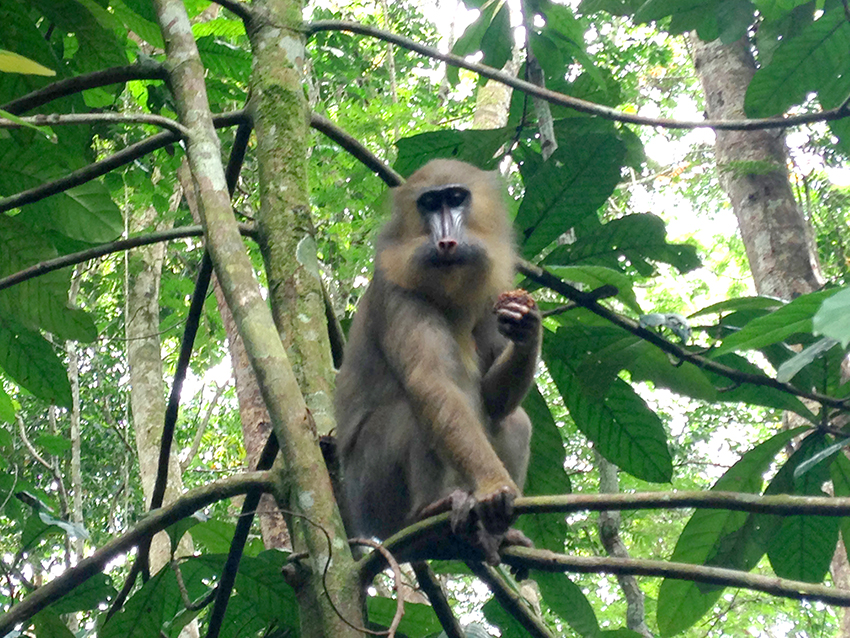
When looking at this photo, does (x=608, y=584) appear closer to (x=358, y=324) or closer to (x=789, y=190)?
(x=789, y=190)

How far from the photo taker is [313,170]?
9.30 m

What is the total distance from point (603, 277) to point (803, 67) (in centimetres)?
184

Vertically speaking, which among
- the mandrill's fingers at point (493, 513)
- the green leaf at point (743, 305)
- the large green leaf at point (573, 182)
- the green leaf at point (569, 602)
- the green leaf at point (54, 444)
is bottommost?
the green leaf at point (569, 602)

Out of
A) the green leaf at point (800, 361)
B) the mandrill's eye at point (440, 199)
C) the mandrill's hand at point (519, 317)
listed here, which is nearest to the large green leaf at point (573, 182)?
the mandrill's hand at point (519, 317)

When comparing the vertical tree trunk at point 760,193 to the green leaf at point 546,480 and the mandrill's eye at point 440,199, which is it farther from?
the green leaf at point 546,480

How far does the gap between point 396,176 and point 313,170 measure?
18.7 ft

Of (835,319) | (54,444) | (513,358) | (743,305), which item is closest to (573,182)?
(743,305)

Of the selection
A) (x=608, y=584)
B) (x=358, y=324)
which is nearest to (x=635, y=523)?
(x=608, y=584)

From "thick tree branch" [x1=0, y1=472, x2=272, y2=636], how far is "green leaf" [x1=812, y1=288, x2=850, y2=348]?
4.57 feet

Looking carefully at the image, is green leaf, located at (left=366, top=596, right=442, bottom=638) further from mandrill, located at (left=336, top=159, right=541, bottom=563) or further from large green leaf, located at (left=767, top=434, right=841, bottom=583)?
large green leaf, located at (left=767, top=434, right=841, bottom=583)

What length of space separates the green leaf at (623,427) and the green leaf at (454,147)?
1147 mm

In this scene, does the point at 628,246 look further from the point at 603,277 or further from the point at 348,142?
the point at 348,142

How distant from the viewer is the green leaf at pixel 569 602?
315cm

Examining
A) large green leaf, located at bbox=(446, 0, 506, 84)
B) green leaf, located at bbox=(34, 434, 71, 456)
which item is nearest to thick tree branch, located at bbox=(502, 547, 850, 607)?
large green leaf, located at bbox=(446, 0, 506, 84)
